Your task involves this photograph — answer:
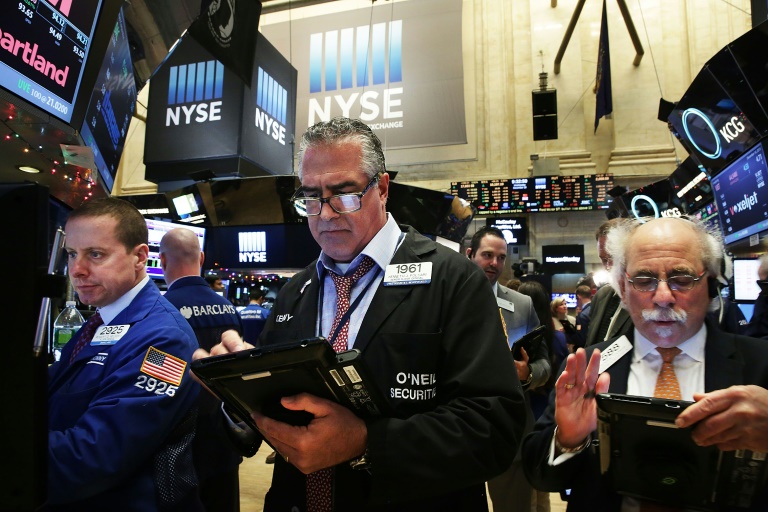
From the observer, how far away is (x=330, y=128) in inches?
62.2

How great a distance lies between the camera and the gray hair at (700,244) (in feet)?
5.50

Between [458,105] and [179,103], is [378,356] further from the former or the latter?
[458,105]

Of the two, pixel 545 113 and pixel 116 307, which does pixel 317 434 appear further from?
pixel 545 113

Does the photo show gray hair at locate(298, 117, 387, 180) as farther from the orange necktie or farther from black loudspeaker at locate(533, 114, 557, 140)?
black loudspeaker at locate(533, 114, 557, 140)

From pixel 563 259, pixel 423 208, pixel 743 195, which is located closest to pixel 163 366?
pixel 743 195

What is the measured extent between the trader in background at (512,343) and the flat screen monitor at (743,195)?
2.22 m

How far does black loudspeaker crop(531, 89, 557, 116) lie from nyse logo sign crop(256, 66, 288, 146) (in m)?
4.81

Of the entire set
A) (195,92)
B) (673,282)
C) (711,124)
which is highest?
(195,92)

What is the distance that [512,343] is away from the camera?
3305mm

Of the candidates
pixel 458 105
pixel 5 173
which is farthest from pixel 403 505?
pixel 458 105

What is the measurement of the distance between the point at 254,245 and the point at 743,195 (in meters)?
5.48

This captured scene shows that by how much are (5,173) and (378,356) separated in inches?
77.7

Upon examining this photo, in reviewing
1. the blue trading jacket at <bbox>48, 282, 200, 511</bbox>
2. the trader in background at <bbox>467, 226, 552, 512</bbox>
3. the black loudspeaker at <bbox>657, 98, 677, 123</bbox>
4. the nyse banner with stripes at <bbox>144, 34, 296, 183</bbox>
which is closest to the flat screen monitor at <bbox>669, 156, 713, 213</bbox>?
the black loudspeaker at <bbox>657, 98, 677, 123</bbox>

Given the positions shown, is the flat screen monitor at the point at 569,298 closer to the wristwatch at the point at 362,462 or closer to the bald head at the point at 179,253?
the bald head at the point at 179,253
